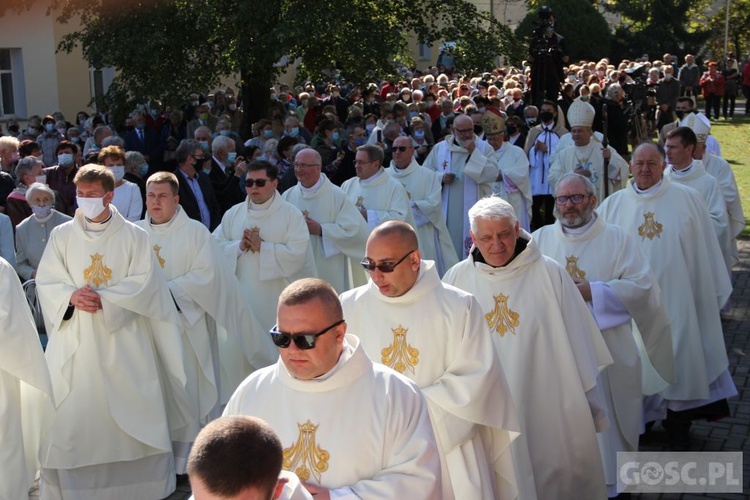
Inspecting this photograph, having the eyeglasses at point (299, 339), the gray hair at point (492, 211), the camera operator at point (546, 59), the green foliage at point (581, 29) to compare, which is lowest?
the eyeglasses at point (299, 339)

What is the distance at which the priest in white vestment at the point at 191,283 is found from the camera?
7906mm

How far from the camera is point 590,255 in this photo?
22.3 ft

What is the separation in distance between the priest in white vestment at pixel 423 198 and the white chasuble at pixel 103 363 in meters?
4.62

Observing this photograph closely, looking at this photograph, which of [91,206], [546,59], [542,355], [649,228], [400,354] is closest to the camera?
[400,354]

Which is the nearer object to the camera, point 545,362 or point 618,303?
point 545,362

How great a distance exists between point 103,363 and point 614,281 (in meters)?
3.36

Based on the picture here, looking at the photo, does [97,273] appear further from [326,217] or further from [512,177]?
[512,177]

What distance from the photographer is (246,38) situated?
52.6ft

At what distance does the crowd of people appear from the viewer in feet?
12.6

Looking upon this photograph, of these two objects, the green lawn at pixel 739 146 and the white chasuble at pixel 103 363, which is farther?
the green lawn at pixel 739 146

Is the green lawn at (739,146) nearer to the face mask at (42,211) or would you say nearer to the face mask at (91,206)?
the face mask at (42,211)

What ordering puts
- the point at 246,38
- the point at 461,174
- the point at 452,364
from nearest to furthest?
the point at 452,364, the point at 461,174, the point at 246,38

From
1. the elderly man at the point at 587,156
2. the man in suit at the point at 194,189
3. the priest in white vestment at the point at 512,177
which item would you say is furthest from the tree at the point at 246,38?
the man in suit at the point at 194,189

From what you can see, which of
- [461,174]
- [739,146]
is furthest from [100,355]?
[739,146]
